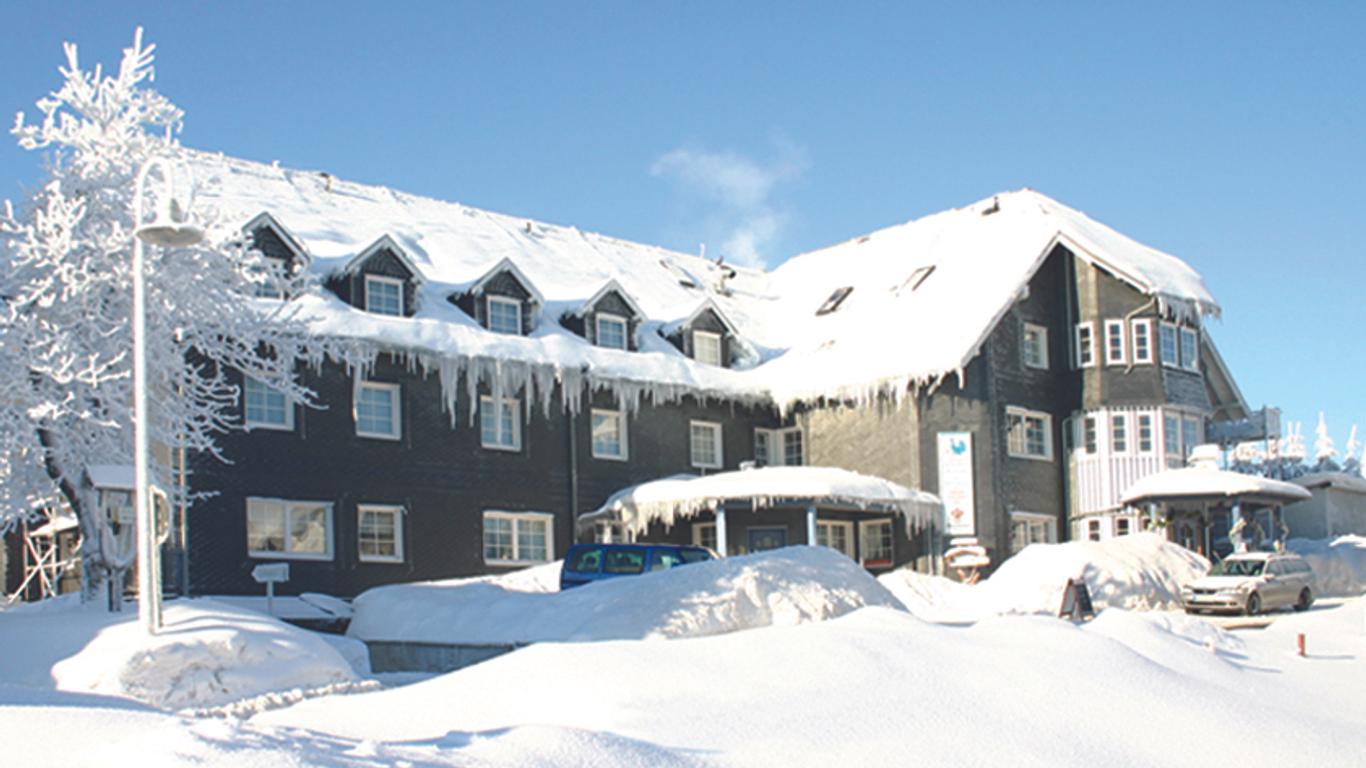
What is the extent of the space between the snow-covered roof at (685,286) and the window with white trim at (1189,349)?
0.60m

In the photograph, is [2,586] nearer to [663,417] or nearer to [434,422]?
[434,422]

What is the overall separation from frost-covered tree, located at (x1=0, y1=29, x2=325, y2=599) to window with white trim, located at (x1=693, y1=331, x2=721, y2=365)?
15.3 metres

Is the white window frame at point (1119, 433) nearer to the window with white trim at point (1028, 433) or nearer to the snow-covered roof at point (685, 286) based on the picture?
the window with white trim at point (1028, 433)

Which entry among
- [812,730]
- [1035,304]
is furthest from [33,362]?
[1035,304]

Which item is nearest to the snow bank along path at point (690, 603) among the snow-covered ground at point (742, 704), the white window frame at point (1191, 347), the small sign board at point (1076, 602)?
the snow-covered ground at point (742, 704)

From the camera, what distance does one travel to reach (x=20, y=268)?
18.3 m

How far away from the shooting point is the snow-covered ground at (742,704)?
8.31 meters

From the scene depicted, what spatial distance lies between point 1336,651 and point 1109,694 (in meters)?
9.65

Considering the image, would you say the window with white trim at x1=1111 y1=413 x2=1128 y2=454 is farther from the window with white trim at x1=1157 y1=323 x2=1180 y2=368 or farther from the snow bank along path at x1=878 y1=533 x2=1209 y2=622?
the snow bank along path at x1=878 y1=533 x2=1209 y2=622

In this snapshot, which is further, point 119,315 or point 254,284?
point 254,284

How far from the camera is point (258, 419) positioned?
27359 mm

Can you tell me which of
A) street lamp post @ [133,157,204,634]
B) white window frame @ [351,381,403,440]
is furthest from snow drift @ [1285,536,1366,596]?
street lamp post @ [133,157,204,634]

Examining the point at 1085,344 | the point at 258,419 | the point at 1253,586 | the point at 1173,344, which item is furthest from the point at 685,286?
the point at 1253,586

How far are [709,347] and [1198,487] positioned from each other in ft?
37.1
